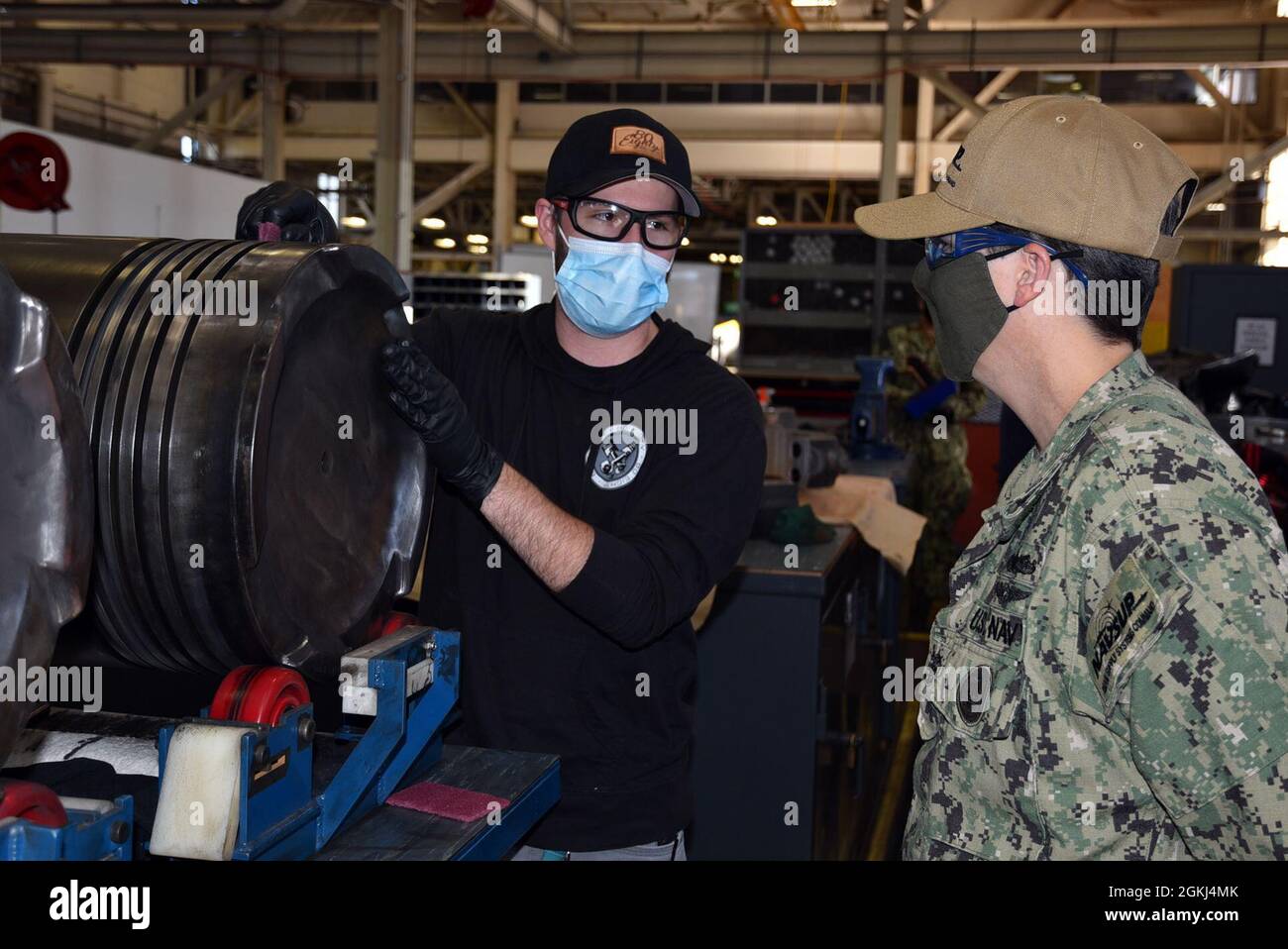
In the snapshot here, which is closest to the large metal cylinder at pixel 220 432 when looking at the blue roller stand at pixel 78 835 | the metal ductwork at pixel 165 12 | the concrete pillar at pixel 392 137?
the blue roller stand at pixel 78 835

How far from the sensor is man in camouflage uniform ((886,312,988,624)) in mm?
6508

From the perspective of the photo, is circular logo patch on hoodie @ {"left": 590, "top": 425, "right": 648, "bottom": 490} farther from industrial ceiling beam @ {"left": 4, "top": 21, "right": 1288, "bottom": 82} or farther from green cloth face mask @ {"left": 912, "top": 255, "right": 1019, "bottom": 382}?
industrial ceiling beam @ {"left": 4, "top": 21, "right": 1288, "bottom": 82}

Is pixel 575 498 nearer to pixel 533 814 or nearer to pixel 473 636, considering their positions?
pixel 473 636

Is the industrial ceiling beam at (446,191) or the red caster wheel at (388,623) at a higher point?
the industrial ceiling beam at (446,191)

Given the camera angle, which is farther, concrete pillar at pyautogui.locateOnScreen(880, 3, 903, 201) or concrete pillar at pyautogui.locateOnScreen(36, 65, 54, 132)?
concrete pillar at pyautogui.locateOnScreen(36, 65, 54, 132)

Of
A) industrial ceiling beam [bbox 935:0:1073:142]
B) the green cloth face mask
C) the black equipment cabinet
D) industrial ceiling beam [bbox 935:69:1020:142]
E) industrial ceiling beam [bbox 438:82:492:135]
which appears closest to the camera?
the green cloth face mask

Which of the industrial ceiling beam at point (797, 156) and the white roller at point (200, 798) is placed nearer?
the white roller at point (200, 798)

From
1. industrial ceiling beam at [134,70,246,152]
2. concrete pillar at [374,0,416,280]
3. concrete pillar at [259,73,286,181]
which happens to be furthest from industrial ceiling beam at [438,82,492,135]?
concrete pillar at [374,0,416,280]

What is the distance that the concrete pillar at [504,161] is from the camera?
12.4 m

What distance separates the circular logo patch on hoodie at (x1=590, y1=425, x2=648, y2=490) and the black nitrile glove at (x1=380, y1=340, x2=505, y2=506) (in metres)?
0.27

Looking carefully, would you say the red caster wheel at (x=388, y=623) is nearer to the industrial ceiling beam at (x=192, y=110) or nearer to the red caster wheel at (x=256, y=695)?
the red caster wheel at (x=256, y=695)

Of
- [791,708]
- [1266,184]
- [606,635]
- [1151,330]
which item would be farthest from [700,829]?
[1266,184]

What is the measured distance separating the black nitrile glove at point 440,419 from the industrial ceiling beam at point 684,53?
8.20m

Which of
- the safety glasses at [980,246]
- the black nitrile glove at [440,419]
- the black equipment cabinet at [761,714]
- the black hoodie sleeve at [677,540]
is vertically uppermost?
the safety glasses at [980,246]
